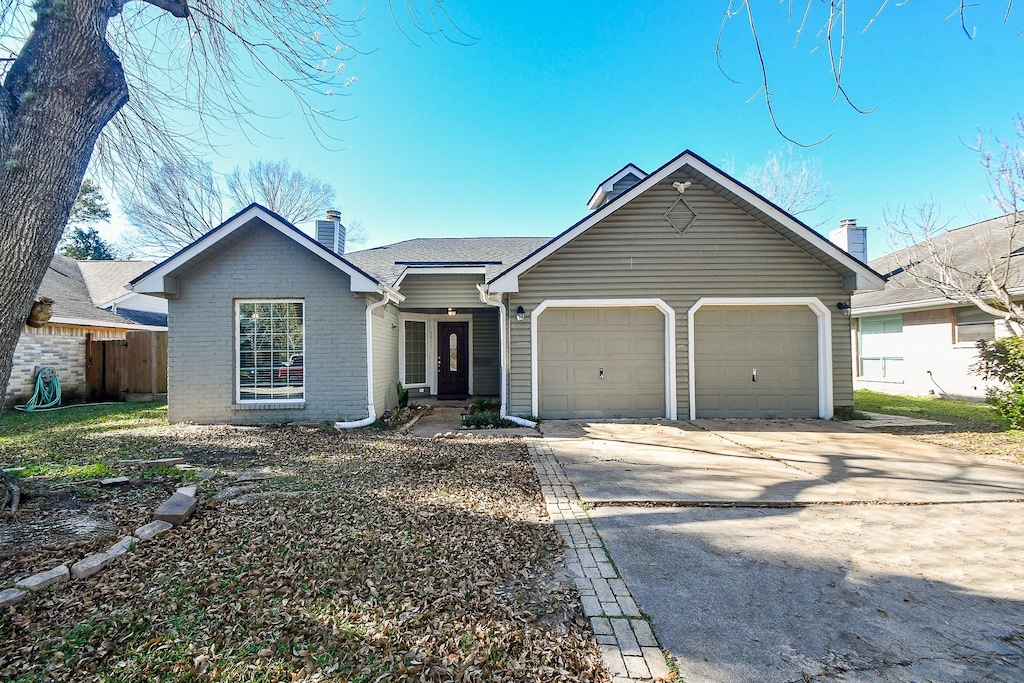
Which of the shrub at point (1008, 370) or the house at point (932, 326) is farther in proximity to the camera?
the house at point (932, 326)

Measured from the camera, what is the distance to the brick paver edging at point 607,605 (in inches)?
80.7

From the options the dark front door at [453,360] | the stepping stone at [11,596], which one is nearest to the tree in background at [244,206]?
the dark front door at [453,360]

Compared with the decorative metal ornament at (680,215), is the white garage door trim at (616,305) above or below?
below

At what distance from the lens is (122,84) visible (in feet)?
12.1

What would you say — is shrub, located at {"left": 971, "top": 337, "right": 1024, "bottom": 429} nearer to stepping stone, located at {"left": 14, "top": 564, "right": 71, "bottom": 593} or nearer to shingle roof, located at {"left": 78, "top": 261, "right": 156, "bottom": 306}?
stepping stone, located at {"left": 14, "top": 564, "right": 71, "bottom": 593}

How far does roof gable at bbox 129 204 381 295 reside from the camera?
7.93 metres

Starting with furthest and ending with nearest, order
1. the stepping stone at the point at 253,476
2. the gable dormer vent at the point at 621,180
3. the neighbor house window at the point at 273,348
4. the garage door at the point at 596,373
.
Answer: the gable dormer vent at the point at 621,180
the garage door at the point at 596,373
the neighbor house window at the point at 273,348
the stepping stone at the point at 253,476

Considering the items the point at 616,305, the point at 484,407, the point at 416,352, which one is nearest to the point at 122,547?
the point at 484,407

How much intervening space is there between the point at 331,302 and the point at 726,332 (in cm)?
777

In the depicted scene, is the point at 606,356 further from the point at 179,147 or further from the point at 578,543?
the point at 179,147

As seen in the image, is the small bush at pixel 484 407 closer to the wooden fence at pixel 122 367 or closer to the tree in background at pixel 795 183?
the wooden fence at pixel 122 367

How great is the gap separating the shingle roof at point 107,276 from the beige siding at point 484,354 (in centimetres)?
1132

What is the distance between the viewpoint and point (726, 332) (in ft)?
29.0

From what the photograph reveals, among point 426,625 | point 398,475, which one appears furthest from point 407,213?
point 426,625
